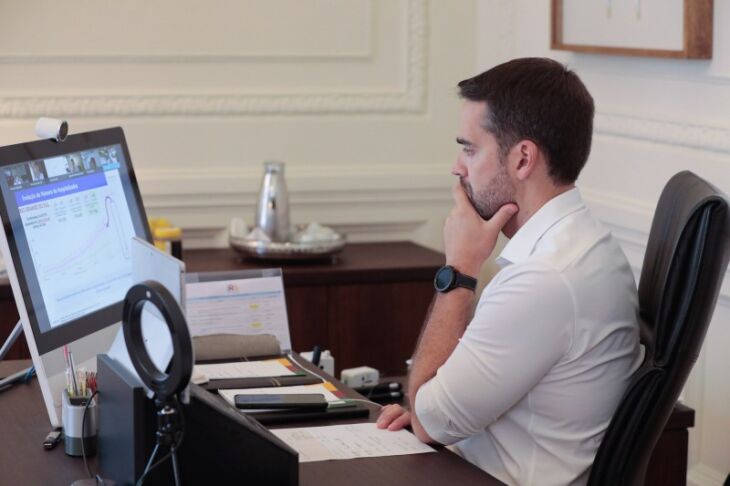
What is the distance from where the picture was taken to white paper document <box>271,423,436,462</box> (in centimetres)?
201

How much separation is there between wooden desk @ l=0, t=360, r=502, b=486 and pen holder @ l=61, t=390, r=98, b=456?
0.02m

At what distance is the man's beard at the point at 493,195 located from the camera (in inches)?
86.0

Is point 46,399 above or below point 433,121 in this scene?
below

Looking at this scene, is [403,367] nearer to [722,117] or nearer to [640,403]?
[722,117]

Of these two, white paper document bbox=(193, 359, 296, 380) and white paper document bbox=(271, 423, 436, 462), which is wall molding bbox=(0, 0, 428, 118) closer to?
white paper document bbox=(193, 359, 296, 380)

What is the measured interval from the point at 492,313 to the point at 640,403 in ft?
0.90

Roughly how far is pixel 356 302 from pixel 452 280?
61.7 inches

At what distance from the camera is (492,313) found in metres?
1.96

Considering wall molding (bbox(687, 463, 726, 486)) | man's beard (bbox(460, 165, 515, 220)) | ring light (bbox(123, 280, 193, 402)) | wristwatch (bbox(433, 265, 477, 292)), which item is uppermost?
man's beard (bbox(460, 165, 515, 220))

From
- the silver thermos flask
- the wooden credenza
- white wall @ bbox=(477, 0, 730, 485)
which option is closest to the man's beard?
white wall @ bbox=(477, 0, 730, 485)

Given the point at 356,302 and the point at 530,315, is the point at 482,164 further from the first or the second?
the point at 356,302

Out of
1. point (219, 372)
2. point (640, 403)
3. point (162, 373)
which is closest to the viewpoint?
point (162, 373)

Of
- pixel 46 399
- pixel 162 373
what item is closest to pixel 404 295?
pixel 46 399

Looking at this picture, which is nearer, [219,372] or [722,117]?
[219,372]
